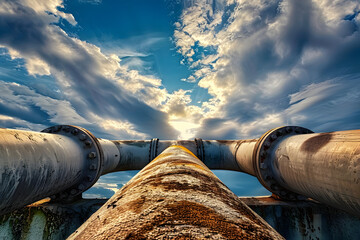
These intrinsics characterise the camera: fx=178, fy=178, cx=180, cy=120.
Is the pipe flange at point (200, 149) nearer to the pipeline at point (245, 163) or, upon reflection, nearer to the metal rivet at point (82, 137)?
the pipeline at point (245, 163)

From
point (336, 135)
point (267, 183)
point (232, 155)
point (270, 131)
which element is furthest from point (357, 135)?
point (232, 155)

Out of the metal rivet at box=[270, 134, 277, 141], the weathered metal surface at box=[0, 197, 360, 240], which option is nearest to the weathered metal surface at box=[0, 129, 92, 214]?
the weathered metal surface at box=[0, 197, 360, 240]

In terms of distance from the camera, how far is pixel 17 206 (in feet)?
5.88

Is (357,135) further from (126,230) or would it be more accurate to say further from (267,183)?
(126,230)

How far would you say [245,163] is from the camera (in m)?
3.59

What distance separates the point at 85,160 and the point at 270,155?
3.03 meters

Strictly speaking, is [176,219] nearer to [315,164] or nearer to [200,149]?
[315,164]

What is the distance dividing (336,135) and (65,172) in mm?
3170

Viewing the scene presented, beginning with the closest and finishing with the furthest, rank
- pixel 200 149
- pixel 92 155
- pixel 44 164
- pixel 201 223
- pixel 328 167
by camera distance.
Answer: pixel 201 223 → pixel 328 167 → pixel 44 164 → pixel 92 155 → pixel 200 149

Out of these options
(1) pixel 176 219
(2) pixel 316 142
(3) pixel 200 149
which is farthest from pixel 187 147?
(1) pixel 176 219

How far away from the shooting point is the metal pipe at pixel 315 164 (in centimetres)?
146

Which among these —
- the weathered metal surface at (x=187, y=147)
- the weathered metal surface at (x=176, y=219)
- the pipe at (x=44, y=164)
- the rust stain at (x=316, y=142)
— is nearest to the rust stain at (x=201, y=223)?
the weathered metal surface at (x=176, y=219)

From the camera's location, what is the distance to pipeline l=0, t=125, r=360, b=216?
1509 millimetres

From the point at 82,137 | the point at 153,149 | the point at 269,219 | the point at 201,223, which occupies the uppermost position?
the point at 82,137
